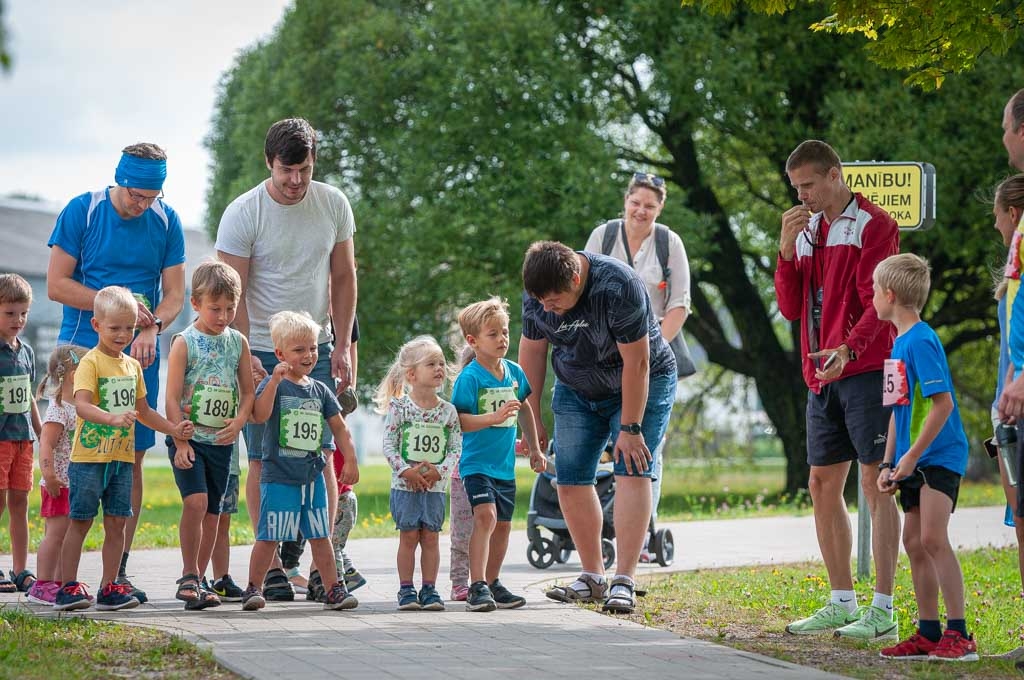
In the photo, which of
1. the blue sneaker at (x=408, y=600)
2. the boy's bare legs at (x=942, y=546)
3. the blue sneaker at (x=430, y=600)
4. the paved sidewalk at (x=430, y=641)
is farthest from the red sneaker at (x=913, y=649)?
the blue sneaker at (x=408, y=600)

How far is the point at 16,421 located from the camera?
25.7 ft

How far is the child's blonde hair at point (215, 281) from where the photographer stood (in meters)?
6.57

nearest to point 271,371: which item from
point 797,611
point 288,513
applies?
point 288,513

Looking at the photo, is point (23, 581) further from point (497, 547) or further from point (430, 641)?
point (430, 641)

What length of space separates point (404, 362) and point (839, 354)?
217 centimetres

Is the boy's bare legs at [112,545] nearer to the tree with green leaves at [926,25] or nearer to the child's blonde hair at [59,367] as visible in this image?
the child's blonde hair at [59,367]

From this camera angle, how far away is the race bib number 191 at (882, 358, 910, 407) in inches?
230

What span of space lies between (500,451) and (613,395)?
656 millimetres

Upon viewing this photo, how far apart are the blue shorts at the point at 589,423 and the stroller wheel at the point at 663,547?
6.87 ft

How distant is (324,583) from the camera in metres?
6.81

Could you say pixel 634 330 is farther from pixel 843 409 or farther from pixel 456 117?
pixel 456 117

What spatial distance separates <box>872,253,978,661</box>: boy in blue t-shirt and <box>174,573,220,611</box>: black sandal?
10.4 feet

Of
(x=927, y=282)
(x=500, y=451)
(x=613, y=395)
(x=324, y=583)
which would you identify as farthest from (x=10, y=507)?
(x=927, y=282)

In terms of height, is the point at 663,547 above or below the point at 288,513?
below
